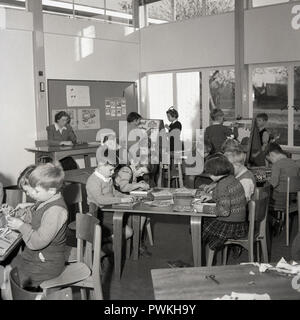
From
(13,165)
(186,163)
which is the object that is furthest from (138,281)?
(13,165)

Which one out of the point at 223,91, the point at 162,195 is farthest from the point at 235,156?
the point at 223,91

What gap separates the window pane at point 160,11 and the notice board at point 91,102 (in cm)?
158

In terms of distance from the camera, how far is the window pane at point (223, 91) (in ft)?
31.1

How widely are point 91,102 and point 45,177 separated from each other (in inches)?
279

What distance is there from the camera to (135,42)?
10633mm

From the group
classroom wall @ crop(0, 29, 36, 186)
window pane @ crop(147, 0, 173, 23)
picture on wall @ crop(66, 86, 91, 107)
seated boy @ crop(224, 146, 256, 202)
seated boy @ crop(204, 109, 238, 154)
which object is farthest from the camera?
window pane @ crop(147, 0, 173, 23)

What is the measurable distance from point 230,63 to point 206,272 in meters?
7.41

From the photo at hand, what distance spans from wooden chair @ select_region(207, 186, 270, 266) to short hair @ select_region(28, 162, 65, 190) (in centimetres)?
171

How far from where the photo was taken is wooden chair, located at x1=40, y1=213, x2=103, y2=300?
2.91 metres

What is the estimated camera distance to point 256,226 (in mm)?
4258

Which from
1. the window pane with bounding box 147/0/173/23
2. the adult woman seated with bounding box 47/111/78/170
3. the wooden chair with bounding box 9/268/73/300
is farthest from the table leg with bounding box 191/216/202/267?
the window pane with bounding box 147/0/173/23

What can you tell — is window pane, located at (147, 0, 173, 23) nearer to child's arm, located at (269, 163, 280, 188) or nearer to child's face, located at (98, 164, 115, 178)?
child's arm, located at (269, 163, 280, 188)

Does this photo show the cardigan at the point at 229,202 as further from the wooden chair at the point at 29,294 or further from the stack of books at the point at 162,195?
the wooden chair at the point at 29,294

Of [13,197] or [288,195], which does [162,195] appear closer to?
[13,197]
